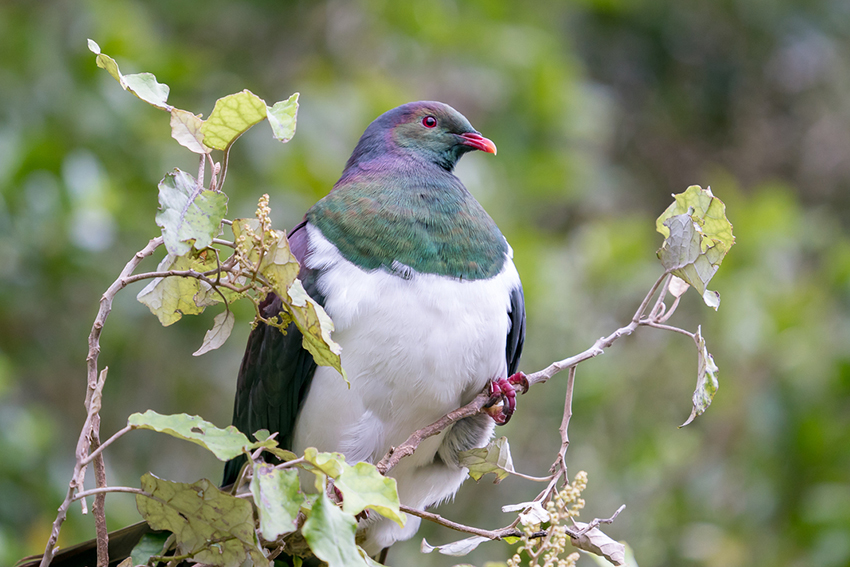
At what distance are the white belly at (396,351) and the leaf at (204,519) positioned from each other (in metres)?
0.76

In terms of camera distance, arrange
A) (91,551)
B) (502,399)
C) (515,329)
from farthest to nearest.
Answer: (515,329)
(502,399)
(91,551)

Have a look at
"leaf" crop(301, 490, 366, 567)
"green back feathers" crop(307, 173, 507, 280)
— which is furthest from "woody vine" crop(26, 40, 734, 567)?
"green back feathers" crop(307, 173, 507, 280)

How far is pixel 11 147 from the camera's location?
3688 mm

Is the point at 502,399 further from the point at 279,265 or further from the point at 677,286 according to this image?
the point at 279,265

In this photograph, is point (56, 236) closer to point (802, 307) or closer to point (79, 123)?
point (79, 123)

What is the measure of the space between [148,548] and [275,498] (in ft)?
1.87

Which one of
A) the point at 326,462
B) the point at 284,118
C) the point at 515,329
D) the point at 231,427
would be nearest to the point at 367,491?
the point at 326,462

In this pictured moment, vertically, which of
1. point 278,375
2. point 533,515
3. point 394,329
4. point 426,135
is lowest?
point 533,515

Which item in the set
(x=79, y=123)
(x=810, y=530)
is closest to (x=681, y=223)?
(x=810, y=530)

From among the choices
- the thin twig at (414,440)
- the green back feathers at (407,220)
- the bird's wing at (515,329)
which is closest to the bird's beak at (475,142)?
the green back feathers at (407,220)

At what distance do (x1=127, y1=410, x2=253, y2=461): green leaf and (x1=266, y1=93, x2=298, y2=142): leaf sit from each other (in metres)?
0.45

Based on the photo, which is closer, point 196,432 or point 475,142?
point 196,432

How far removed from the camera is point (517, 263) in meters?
4.10

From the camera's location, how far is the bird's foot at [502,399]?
2209 mm
